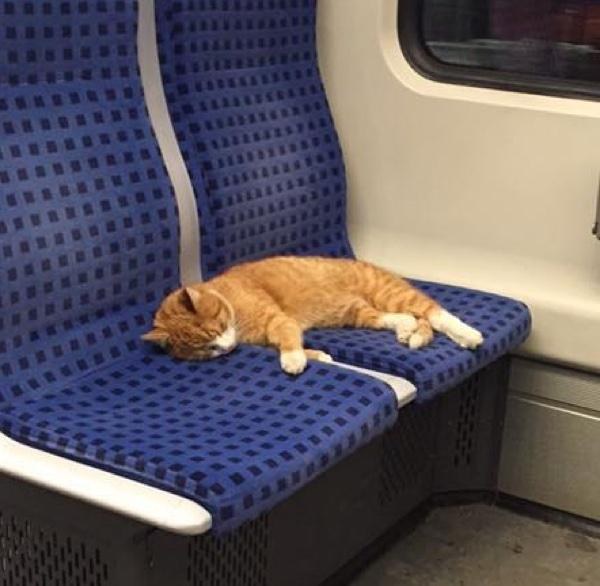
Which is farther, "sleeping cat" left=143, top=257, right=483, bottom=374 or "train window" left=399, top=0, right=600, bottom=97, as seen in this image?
"train window" left=399, top=0, right=600, bottom=97

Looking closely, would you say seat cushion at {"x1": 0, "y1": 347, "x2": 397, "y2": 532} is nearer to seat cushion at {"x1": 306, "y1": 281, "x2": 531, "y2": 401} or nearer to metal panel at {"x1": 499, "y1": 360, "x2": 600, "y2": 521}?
seat cushion at {"x1": 306, "y1": 281, "x2": 531, "y2": 401}

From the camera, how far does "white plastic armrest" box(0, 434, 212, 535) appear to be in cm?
171

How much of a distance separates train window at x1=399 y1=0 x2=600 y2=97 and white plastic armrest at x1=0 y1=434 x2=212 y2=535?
1.60 m

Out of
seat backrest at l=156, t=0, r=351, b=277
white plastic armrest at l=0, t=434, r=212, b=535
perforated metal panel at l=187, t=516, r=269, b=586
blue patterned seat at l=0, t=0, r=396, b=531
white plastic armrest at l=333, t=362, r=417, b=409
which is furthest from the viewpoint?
seat backrest at l=156, t=0, r=351, b=277

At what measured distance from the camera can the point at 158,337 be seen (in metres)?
2.31

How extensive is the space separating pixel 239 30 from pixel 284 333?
87 centimetres

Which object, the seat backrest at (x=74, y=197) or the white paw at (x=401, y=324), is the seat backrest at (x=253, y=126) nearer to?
the seat backrest at (x=74, y=197)

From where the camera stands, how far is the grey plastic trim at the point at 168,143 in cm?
249

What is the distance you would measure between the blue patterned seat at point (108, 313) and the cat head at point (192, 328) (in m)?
0.04

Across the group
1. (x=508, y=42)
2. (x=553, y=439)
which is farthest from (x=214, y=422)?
(x=508, y=42)

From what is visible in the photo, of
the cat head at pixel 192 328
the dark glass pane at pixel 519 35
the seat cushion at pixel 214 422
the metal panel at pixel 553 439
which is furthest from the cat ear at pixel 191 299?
the dark glass pane at pixel 519 35

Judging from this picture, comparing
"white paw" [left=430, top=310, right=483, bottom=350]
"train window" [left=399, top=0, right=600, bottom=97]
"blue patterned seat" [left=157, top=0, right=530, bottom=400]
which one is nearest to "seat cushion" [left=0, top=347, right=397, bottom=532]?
"blue patterned seat" [left=157, top=0, right=530, bottom=400]

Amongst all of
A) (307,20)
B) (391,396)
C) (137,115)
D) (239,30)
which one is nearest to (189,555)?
(391,396)

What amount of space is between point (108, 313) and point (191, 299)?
19 centimetres
